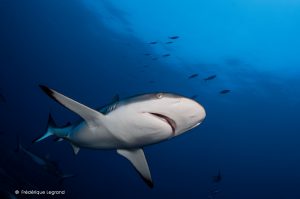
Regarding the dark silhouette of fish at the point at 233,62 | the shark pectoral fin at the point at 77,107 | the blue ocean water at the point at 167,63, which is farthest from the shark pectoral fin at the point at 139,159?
the dark silhouette of fish at the point at 233,62

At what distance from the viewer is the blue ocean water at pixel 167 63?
2411 centimetres

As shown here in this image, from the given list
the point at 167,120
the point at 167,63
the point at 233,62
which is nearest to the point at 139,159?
the point at 167,120

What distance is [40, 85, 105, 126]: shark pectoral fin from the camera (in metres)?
3.10

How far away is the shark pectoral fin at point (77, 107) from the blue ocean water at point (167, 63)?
14.5 feet

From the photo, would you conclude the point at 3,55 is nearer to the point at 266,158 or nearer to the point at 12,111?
the point at 12,111

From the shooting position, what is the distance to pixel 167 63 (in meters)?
33.9

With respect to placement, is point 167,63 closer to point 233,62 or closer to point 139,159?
point 233,62

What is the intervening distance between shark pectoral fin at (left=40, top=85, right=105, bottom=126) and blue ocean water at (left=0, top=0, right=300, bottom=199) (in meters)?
4.42

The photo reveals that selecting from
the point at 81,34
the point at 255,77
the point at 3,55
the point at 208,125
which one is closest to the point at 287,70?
the point at 255,77

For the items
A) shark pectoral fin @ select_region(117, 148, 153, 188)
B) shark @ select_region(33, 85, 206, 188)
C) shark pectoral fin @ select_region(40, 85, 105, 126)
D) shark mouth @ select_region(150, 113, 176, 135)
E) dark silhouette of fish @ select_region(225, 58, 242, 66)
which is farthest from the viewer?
dark silhouette of fish @ select_region(225, 58, 242, 66)

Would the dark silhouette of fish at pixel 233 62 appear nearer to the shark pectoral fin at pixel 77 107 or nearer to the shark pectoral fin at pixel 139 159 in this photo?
the shark pectoral fin at pixel 139 159

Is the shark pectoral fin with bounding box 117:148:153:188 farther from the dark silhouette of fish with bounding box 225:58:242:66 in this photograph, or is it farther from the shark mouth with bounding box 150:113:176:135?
the dark silhouette of fish with bounding box 225:58:242:66

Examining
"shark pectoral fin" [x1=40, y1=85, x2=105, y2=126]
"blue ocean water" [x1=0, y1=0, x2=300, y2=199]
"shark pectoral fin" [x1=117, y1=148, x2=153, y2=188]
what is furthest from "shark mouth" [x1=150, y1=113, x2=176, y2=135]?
"blue ocean water" [x1=0, y1=0, x2=300, y2=199]

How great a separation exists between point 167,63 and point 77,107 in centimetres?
3100
